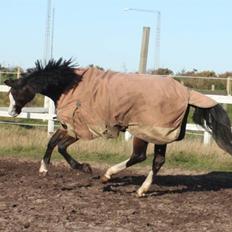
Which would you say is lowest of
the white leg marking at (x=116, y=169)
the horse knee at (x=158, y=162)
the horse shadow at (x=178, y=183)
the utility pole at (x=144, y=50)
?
the horse shadow at (x=178, y=183)

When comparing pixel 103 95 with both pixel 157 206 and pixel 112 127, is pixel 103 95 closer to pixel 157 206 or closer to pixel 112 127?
pixel 112 127

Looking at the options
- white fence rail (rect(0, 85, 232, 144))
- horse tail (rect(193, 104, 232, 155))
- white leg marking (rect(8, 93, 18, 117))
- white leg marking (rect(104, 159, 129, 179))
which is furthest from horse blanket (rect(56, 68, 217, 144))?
white fence rail (rect(0, 85, 232, 144))

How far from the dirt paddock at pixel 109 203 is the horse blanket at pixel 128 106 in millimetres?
801

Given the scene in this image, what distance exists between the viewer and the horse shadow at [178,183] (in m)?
8.59

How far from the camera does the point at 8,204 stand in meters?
7.18

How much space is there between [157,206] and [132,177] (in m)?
2.25

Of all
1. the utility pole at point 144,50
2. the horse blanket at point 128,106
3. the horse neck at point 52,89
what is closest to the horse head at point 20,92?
the horse neck at point 52,89

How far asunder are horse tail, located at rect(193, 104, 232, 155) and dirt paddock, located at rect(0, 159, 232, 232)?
0.74m

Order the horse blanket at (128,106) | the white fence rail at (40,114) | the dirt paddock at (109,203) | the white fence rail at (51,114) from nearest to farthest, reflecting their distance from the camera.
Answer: the dirt paddock at (109,203) < the horse blanket at (128,106) < the white fence rail at (51,114) < the white fence rail at (40,114)

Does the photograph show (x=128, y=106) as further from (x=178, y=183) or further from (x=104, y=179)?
(x=178, y=183)

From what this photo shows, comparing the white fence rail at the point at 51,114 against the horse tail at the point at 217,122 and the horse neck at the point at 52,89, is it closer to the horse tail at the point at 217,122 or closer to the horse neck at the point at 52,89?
the horse tail at the point at 217,122

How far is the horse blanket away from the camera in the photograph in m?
7.89

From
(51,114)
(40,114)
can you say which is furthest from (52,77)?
(40,114)

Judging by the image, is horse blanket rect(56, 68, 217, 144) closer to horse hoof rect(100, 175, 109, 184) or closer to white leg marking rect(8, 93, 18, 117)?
horse hoof rect(100, 175, 109, 184)
